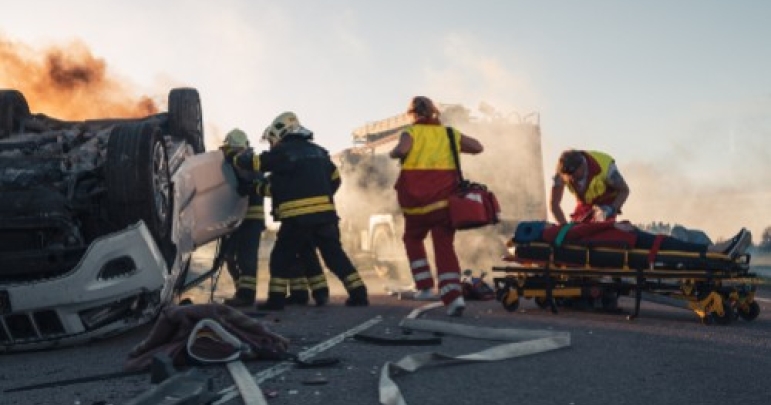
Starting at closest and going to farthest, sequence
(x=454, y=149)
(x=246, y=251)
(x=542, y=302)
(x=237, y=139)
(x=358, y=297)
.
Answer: (x=454, y=149) → (x=542, y=302) → (x=358, y=297) → (x=237, y=139) → (x=246, y=251)

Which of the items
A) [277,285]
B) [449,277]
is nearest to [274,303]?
[277,285]

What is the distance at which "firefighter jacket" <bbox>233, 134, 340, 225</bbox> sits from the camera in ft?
24.1

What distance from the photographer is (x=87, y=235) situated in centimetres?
539

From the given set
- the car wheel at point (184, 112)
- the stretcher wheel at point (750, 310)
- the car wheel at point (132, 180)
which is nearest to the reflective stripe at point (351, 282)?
the car wheel at point (184, 112)

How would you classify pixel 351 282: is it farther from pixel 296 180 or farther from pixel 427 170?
pixel 427 170

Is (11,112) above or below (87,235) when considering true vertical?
above

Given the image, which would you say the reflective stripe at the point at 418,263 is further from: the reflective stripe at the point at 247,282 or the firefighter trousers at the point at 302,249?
the reflective stripe at the point at 247,282

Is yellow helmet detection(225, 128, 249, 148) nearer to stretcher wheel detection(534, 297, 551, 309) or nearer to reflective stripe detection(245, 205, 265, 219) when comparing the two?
reflective stripe detection(245, 205, 265, 219)

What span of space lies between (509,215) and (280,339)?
39.4 ft

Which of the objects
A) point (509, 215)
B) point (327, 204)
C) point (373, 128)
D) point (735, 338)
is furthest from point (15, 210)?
point (373, 128)

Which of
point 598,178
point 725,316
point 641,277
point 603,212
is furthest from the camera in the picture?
point 598,178

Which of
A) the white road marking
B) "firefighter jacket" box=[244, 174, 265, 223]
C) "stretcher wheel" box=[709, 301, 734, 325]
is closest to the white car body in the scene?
the white road marking

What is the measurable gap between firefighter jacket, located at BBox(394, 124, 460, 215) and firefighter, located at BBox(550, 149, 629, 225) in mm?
981

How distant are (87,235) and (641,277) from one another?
3.97 meters
